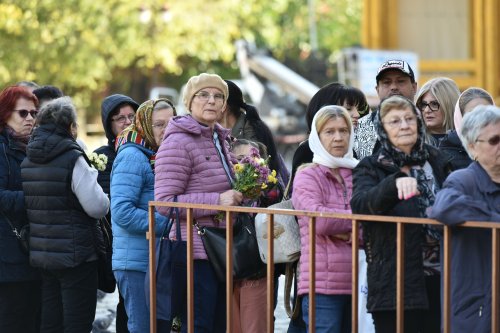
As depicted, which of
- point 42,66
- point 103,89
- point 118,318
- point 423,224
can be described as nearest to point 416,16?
point 118,318

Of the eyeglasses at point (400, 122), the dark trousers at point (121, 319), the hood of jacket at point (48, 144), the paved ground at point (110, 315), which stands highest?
the eyeglasses at point (400, 122)

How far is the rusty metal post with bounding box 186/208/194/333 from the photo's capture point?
6.84m

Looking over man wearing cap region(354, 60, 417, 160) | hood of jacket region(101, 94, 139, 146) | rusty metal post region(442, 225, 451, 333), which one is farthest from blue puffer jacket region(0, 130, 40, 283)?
rusty metal post region(442, 225, 451, 333)

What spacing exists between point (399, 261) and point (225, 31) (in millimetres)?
32120

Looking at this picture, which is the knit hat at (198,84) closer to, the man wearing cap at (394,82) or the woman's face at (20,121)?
the man wearing cap at (394,82)

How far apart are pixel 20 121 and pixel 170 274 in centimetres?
174

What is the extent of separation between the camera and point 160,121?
25.7 ft

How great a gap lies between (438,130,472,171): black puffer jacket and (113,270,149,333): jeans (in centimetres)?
194

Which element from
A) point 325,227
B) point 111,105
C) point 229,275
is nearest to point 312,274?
point 325,227

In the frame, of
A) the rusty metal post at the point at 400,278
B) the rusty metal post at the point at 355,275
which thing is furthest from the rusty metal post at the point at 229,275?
the rusty metal post at the point at 400,278

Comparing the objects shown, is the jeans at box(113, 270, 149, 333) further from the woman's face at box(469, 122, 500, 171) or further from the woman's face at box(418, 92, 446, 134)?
the woman's face at box(469, 122, 500, 171)

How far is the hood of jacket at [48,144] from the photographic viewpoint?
757 cm

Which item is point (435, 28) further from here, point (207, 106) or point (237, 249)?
point (237, 249)

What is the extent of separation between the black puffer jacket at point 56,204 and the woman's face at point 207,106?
828 mm
